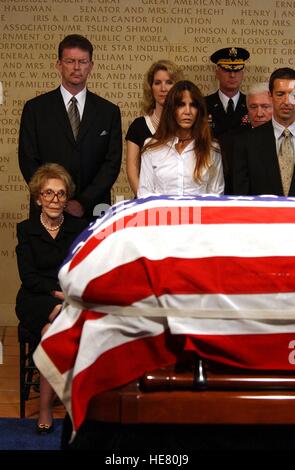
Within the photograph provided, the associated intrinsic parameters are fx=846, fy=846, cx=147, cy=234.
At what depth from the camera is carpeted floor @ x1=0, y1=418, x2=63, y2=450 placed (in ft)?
11.4

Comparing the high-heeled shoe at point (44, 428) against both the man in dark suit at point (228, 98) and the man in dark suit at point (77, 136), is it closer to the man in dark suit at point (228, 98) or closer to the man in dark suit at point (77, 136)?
the man in dark suit at point (77, 136)

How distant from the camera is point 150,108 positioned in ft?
14.9

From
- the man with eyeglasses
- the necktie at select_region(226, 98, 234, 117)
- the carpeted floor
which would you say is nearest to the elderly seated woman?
the carpeted floor

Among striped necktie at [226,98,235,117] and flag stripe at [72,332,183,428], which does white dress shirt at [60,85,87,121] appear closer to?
striped necktie at [226,98,235,117]

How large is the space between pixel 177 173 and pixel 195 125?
23cm

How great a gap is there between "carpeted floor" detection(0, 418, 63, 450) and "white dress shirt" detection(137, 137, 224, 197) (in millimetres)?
1155

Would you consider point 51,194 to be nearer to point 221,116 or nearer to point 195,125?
point 195,125

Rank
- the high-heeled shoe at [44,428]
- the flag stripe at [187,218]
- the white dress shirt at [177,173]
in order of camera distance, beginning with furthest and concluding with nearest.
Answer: the white dress shirt at [177,173], the high-heeled shoe at [44,428], the flag stripe at [187,218]

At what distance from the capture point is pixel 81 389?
2.27 m

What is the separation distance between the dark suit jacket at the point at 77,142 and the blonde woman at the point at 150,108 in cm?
13

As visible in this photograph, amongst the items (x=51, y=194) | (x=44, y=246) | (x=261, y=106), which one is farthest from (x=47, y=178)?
(x=261, y=106)

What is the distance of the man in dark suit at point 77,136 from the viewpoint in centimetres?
449

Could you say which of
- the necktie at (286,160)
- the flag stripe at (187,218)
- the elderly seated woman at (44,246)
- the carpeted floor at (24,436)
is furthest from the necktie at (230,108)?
the flag stripe at (187,218)
